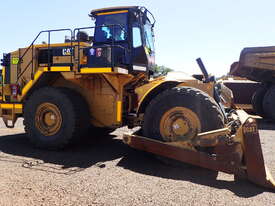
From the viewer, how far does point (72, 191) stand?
11.7ft

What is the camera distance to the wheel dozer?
13.6ft

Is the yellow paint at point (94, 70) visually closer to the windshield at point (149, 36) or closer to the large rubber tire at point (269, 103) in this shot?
the windshield at point (149, 36)

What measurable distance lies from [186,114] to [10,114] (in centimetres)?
428

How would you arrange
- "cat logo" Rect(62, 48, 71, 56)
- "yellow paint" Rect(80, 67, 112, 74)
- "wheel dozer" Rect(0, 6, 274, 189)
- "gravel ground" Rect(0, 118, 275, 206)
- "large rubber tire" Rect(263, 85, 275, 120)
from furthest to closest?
"large rubber tire" Rect(263, 85, 275, 120) → "cat logo" Rect(62, 48, 71, 56) → "yellow paint" Rect(80, 67, 112, 74) → "wheel dozer" Rect(0, 6, 274, 189) → "gravel ground" Rect(0, 118, 275, 206)

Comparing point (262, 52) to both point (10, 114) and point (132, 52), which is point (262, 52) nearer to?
point (132, 52)

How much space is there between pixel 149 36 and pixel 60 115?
9.25ft

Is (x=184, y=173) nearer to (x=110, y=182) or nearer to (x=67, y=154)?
(x=110, y=182)

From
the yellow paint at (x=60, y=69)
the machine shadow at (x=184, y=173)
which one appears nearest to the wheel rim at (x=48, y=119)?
the yellow paint at (x=60, y=69)

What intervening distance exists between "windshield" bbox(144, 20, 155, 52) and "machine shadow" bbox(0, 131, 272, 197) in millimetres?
2396

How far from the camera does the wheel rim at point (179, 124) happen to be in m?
4.49

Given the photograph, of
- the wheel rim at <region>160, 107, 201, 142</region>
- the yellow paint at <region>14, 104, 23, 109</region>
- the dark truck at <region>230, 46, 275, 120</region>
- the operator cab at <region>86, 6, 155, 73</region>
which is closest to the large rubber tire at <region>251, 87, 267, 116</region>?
the dark truck at <region>230, 46, 275, 120</region>

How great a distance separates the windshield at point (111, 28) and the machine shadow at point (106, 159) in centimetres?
231

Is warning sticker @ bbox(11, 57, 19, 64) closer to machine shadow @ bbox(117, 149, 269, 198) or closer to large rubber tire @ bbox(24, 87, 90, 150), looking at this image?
large rubber tire @ bbox(24, 87, 90, 150)

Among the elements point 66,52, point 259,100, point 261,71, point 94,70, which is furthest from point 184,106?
point 259,100
